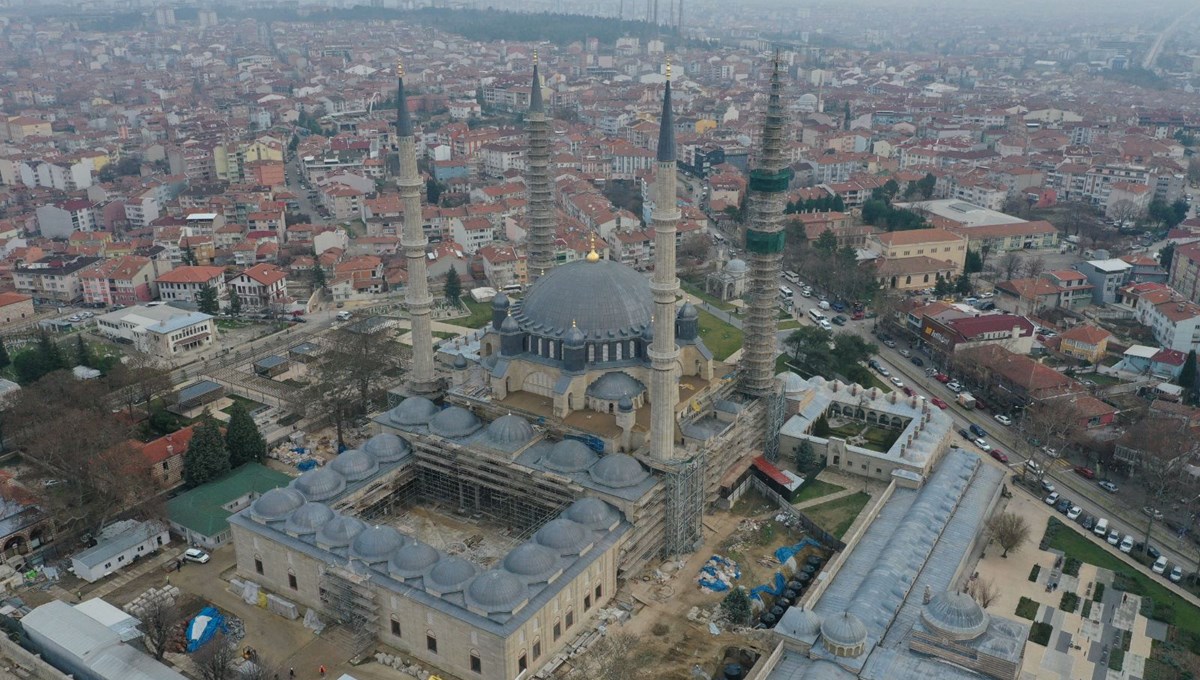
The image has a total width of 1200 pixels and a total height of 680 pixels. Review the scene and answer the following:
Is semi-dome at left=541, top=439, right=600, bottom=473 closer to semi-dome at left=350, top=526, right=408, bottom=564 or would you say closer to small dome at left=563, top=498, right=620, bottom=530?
small dome at left=563, top=498, right=620, bottom=530

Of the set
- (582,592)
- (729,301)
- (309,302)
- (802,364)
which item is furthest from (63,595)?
(729,301)

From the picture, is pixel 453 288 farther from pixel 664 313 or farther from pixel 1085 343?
pixel 1085 343

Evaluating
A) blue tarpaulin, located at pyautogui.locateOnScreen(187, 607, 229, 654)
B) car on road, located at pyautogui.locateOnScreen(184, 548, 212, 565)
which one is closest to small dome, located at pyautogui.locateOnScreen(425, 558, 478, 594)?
blue tarpaulin, located at pyautogui.locateOnScreen(187, 607, 229, 654)

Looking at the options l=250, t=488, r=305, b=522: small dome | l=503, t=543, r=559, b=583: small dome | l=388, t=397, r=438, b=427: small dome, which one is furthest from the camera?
l=388, t=397, r=438, b=427: small dome

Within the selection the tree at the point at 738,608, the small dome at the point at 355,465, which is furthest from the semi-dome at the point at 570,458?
the tree at the point at 738,608

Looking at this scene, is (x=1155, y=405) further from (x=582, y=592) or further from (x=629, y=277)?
(x=582, y=592)

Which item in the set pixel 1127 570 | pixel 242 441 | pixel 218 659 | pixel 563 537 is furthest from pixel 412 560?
pixel 1127 570

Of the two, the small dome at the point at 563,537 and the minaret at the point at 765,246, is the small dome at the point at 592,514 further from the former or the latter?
the minaret at the point at 765,246

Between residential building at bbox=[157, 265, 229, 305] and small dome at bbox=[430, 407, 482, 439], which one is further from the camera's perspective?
residential building at bbox=[157, 265, 229, 305]
